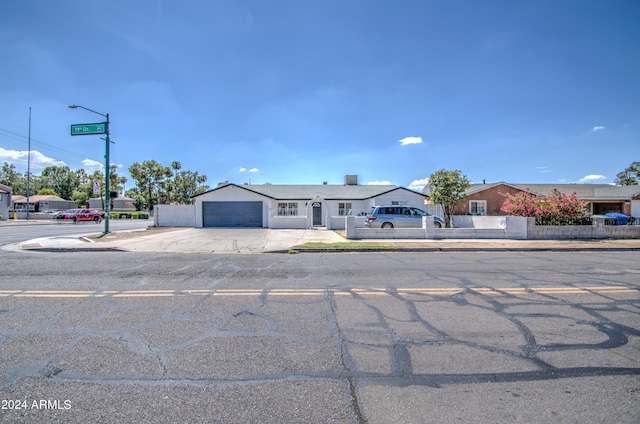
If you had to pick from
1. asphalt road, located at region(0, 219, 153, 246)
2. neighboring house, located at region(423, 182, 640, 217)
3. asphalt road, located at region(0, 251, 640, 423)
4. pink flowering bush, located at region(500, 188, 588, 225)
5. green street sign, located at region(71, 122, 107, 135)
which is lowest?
asphalt road, located at region(0, 251, 640, 423)

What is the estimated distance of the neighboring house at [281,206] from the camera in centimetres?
2609

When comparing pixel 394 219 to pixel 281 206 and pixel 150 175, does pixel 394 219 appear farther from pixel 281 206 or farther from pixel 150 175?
pixel 150 175

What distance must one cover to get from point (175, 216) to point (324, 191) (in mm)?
14296

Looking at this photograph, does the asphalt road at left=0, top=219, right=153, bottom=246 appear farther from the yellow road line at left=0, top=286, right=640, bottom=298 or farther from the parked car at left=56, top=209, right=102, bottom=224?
the yellow road line at left=0, top=286, right=640, bottom=298

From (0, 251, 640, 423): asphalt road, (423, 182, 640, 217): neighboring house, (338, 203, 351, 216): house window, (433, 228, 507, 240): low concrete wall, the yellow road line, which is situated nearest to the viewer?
(0, 251, 640, 423): asphalt road

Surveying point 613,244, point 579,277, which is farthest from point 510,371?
point 613,244

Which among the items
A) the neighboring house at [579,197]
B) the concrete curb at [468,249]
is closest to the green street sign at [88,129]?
the concrete curb at [468,249]

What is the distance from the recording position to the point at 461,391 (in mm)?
2975

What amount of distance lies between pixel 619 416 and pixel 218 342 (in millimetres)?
3985

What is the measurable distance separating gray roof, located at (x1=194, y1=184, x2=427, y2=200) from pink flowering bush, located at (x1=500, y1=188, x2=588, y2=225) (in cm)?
1129

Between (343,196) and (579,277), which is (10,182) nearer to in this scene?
(343,196)

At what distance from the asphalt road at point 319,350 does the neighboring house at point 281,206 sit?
18.8 metres

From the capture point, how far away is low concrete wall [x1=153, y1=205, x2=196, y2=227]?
27859 millimetres

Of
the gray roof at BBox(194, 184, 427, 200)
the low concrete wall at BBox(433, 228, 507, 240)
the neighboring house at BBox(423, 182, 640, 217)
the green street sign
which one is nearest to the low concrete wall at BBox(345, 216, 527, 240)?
the low concrete wall at BBox(433, 228, 507, 240)
